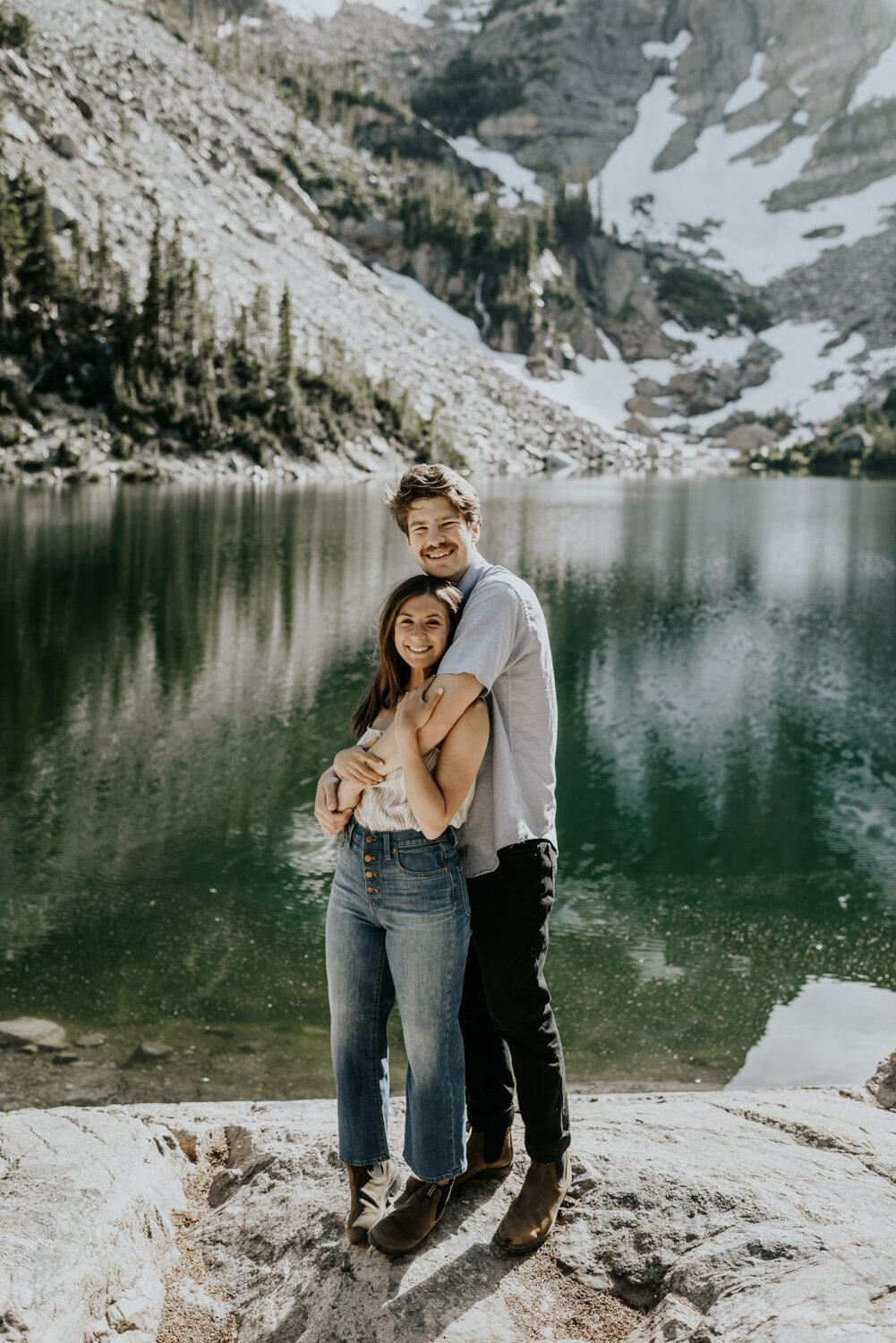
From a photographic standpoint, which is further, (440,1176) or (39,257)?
(39,257)

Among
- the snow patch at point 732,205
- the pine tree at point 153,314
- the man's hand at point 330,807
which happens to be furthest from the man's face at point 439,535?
the snow patch at point 732,205

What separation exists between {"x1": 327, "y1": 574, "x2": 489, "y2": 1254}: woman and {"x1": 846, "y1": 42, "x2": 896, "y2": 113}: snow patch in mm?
235213

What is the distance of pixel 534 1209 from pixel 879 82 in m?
244

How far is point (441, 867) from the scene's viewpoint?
2912mm

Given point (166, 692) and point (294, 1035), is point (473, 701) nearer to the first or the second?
point (294, 1035)

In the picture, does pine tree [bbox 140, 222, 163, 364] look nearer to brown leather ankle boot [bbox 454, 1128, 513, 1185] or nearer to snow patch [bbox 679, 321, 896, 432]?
brown leather ankle boot [bbox 454, 1128, 513, 1185]

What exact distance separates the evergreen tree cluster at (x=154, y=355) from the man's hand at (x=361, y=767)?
2350 inches

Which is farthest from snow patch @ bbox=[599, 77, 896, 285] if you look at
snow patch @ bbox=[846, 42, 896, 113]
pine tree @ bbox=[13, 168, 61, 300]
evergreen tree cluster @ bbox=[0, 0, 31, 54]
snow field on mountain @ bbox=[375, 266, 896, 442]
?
pine tree @ bbox=[13, 168, 61, 300]

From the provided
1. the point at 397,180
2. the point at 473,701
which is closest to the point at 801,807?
the point at 473,701

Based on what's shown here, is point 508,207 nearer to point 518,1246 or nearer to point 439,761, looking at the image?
point 439,761

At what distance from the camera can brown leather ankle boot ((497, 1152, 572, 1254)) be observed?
301 centimetres

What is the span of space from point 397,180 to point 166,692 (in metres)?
141

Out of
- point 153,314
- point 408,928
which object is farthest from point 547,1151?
point 153,314

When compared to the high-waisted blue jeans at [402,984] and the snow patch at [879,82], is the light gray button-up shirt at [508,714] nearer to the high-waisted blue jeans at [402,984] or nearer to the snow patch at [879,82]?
the high-waisted blue jeans at [402,984]
